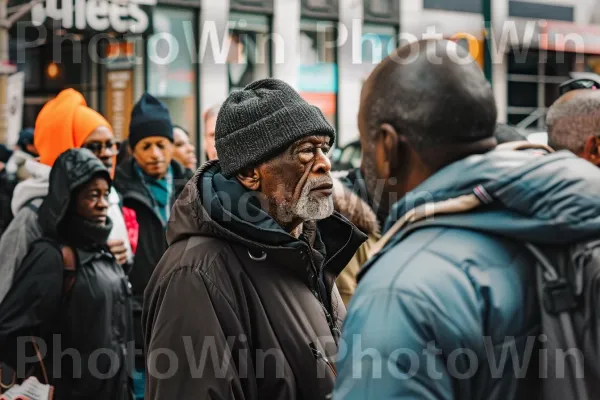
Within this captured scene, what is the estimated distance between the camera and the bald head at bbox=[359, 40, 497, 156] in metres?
2.10

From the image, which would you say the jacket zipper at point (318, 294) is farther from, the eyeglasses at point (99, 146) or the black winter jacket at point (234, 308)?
the eyeglasses at point (99, 146)

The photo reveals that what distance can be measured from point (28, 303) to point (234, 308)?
226 centimetres

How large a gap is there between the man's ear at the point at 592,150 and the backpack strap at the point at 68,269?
8.72 ft

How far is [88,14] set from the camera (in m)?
17.8

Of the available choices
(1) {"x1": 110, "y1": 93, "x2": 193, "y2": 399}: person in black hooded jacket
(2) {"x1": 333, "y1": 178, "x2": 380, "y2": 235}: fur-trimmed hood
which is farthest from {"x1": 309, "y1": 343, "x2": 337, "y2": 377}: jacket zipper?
(1) {"x1": 110, "y1": 93, "x2": 193, "y2": 399}: person in black hooded jacket

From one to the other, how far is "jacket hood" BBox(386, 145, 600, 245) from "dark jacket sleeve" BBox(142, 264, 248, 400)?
41.0 inches

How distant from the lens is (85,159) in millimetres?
A: 5637

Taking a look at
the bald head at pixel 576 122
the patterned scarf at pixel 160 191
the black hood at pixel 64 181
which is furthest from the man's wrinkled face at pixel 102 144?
the bald head at pixel 576 122

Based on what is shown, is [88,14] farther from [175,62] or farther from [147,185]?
[147,185]

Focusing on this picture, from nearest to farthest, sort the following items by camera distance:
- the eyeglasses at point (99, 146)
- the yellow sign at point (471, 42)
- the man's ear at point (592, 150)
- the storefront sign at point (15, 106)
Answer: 1. the man's ear at point (592, 150)
2. the yellow sign at point (471, 42)
3. the eyeglasses at point (99, 146)
4. the storefront sign at point (15, 106)

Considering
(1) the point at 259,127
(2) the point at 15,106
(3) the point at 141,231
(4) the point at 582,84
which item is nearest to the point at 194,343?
(1) the point at 259,127

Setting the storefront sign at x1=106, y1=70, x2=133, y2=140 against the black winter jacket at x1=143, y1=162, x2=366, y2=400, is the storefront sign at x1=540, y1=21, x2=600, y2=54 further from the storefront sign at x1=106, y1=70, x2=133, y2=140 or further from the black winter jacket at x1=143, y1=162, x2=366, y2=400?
the black winter jacket at x1=143, y1=162, x2=366, y2=400

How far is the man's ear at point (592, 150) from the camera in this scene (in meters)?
4.68

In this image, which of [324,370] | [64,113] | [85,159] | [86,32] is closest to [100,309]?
[85,159]
